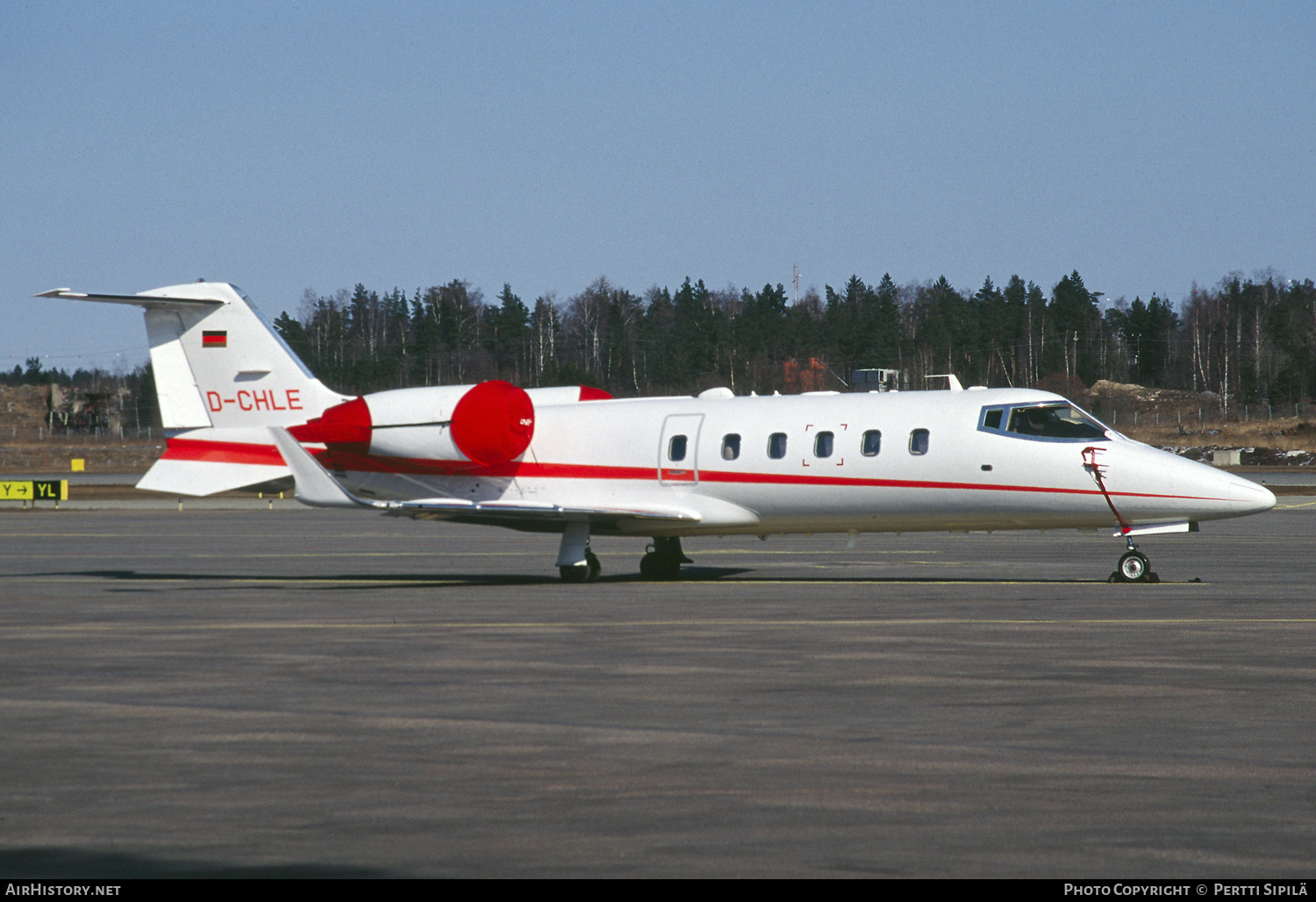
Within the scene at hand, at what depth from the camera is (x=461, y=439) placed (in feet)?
77.7

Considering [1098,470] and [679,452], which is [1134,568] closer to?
[1098,470]

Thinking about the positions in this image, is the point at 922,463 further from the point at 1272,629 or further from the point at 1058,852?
the point at 1058,852

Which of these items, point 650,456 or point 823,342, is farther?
point 823,342

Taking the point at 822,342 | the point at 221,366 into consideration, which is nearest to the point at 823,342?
the point at 822,342

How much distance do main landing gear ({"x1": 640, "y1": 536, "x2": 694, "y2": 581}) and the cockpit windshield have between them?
225 inches

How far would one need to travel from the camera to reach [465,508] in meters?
21.5

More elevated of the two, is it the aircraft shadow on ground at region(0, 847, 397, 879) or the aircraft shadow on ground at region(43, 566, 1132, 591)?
the aircraft shadow on ground at region(0, 847, 397, 879)

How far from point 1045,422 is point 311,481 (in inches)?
430

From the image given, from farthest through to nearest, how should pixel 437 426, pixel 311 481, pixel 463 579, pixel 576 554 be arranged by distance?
1. pixel 463 579
2. pixel 437 426
3. pixel 576 554
4. pixel 311 481

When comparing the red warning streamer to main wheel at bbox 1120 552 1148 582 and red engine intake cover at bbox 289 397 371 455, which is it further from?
red engine intake cover at bbox 289 397 371 455

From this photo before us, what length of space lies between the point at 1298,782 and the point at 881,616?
882cm

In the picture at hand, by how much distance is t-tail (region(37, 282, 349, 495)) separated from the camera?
2484 cm

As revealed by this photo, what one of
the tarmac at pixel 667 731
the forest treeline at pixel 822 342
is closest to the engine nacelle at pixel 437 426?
the tarmac at pixel 667 731

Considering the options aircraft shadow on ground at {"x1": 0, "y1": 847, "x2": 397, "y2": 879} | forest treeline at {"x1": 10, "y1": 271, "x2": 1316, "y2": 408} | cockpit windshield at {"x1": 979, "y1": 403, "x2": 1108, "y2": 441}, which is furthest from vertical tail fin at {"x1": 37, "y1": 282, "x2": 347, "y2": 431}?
forest treeline at {"x1": 10, "y1": 271, "x2": 1316, "y2": 408}
